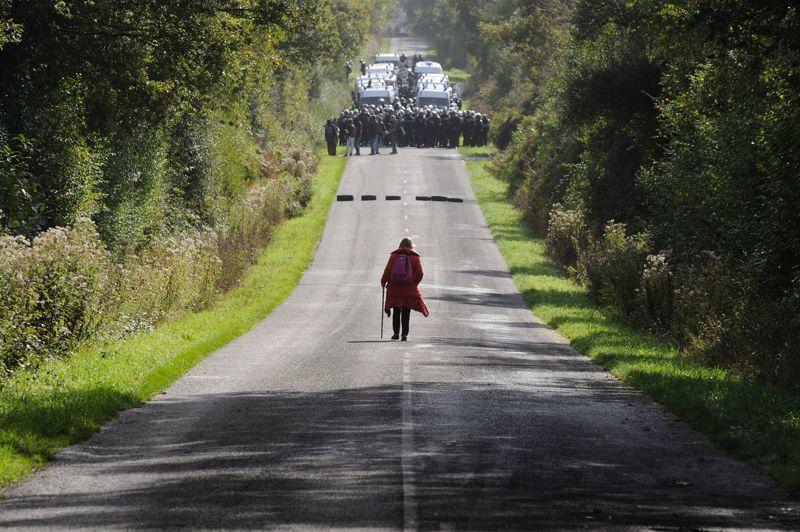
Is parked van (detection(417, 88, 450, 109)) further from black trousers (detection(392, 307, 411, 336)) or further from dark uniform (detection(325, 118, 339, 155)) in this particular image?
black trousers (detection(392, 307, 411, 336))

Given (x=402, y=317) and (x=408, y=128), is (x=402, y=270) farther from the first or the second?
(x=408, y=128)

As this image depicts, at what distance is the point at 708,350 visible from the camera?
20.6 meters

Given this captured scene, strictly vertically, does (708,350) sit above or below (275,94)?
below

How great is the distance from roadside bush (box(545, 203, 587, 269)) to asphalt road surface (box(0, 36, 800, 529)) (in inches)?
670

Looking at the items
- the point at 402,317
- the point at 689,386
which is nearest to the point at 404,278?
the point at 402,317

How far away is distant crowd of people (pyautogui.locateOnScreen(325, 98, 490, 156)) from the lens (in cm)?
6831

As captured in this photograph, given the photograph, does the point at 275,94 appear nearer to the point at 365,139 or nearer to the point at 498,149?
the point at 365,139

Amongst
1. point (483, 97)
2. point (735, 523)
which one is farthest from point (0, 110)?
point (483, 97)

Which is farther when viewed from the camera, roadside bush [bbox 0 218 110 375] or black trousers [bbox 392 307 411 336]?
black trousers [bbox 392 307 411 336]

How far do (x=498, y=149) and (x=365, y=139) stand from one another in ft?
23.9

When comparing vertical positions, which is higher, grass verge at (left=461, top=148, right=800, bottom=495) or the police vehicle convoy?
the police vehicle convoy

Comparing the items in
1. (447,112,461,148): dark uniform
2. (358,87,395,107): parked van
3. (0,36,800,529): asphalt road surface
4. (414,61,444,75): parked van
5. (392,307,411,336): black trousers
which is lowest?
(392,307,411,336): black trousers

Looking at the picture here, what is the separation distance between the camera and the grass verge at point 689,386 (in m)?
12.1

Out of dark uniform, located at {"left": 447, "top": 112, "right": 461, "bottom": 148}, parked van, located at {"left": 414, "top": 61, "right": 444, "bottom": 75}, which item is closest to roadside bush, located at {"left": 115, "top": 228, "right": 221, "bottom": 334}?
dark uniform, located at {"left": 447, "top": 112, "right": 461, "bottom": 148}
